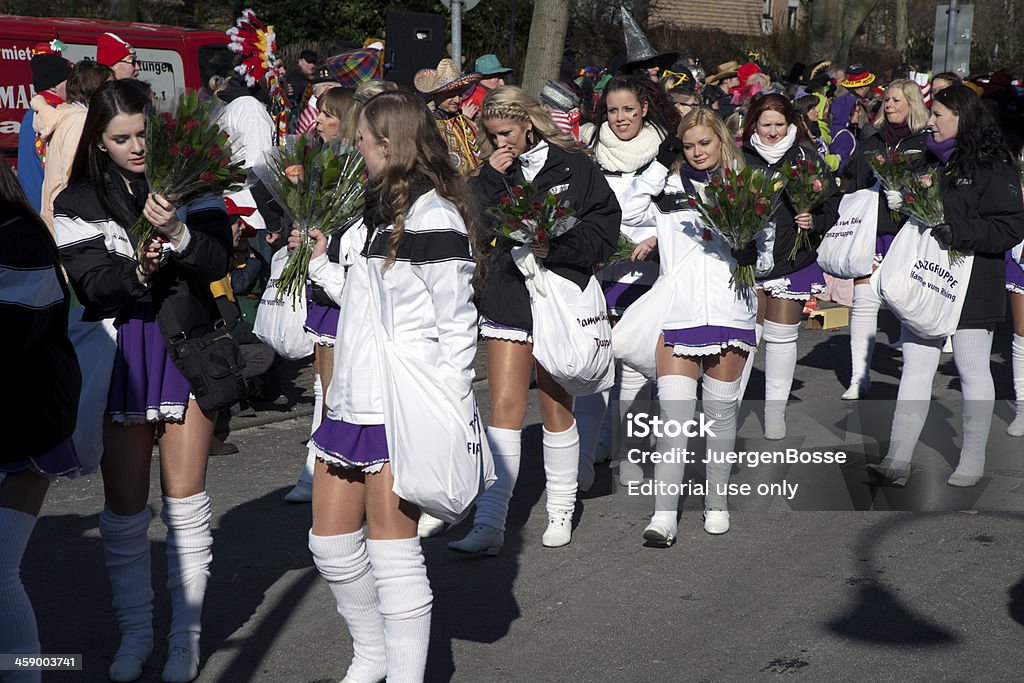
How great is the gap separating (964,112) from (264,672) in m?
4.48

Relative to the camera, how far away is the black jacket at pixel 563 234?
5.32 m

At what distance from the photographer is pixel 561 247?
5.27m

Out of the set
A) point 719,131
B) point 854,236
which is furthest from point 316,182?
point 854,236

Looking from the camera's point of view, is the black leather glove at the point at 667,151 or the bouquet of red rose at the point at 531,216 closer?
the bouquet of red rose at the point at 531,216

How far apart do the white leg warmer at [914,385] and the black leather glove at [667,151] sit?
1.59 metres

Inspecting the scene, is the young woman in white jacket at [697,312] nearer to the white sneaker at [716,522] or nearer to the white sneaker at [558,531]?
the white sneaker at [716,522]

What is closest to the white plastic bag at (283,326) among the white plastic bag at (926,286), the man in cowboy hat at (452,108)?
the man in cowboy hat at (452,108)

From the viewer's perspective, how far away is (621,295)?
650 cm

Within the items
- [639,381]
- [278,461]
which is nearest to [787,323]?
[639,381]

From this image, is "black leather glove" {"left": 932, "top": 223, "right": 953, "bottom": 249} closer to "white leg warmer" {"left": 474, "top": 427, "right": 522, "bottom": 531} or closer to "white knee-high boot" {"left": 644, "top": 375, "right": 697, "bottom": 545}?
"white knee-high boot" {"left": 644, "top": 375, "right": 697, "bottom": 545}

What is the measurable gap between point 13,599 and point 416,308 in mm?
1434

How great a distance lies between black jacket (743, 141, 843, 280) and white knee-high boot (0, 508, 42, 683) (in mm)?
4166

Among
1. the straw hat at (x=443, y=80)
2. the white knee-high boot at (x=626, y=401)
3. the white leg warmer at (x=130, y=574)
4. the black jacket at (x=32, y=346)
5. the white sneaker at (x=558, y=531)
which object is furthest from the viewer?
the straw hat at (x=443, y=80)

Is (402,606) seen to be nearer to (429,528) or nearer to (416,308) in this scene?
(416,308)
